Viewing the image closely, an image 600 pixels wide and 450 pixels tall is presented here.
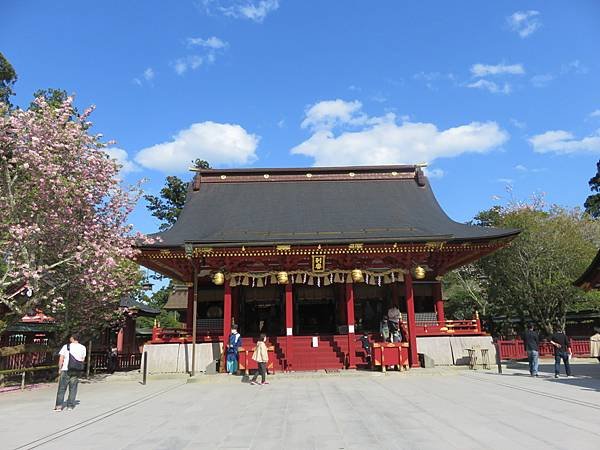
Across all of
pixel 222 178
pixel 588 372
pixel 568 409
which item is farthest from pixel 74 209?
pixel 588 372

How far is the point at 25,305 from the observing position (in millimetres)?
13453

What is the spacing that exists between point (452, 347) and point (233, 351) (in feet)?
28.6

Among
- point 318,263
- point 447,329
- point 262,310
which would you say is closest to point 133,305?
point 262,310

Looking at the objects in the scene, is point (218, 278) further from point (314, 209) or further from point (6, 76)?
point (6, 76)

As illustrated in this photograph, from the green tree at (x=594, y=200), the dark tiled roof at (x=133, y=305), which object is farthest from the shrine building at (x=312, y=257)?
the green tree at (x=594, y=200)

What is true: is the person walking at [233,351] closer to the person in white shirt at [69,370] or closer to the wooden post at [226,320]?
the wooden post at [226,320]

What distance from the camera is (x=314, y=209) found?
20.8 meters

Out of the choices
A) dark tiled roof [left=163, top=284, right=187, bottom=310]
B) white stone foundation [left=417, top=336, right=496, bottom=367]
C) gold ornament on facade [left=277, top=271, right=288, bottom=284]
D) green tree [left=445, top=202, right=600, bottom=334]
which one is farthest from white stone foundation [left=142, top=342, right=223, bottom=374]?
green tree [left=445, top=202, right=600, bottom=334]

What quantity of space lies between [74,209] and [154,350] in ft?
20.3

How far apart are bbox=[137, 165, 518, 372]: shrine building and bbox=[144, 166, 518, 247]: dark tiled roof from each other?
59mm

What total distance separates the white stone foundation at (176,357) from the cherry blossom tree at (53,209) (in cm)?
324

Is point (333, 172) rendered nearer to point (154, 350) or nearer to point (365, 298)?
point (365, 298)

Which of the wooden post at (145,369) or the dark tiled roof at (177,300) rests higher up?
the dark tiled roof at (177,300)

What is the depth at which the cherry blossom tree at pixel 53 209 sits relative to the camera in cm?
1248
